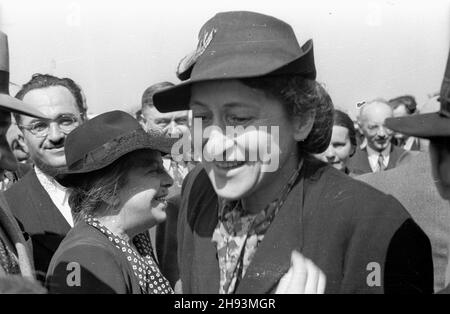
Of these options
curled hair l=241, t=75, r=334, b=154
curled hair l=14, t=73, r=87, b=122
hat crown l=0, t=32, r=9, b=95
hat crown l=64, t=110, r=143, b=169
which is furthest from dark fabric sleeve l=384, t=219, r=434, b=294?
curled hair l=14, t=73, r=87, b=122

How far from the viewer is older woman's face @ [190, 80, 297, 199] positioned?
7.32 feet

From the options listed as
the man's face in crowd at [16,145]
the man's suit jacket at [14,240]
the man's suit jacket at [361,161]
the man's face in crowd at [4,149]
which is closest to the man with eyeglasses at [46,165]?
the man's suit jacket at [14,240]

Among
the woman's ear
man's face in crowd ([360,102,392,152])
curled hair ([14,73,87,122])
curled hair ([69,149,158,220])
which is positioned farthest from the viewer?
man's face in crowd ([360,102,392,152])

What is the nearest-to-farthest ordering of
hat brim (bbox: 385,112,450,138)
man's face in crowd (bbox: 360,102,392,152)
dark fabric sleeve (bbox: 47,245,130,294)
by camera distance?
1. hat brim (bbox: 385,112,450,138)
2. dark fabric sleeve (bbox: 47,245,130,294)
3. man's face in crowd (bbox: 360,102,392,152)

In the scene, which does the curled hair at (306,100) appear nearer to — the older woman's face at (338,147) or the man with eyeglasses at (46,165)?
the man with eyeglasses at (46,165)

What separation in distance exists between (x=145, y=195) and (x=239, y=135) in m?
0.86

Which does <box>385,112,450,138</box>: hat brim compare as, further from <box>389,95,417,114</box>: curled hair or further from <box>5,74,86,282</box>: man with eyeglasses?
<box>389,95,417,114</box>: curled hair

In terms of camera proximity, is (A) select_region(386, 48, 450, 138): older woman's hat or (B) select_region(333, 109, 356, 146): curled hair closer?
(A) select_region(386, 48, 450, 138): older woman's hat

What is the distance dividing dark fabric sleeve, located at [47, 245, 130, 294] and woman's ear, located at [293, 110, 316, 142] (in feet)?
2.51

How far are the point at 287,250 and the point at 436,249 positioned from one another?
1.18m

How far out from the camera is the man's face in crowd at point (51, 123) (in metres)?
3.90

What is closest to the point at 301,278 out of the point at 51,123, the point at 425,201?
the point at 425,201

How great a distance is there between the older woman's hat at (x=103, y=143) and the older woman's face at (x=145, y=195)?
84mm
